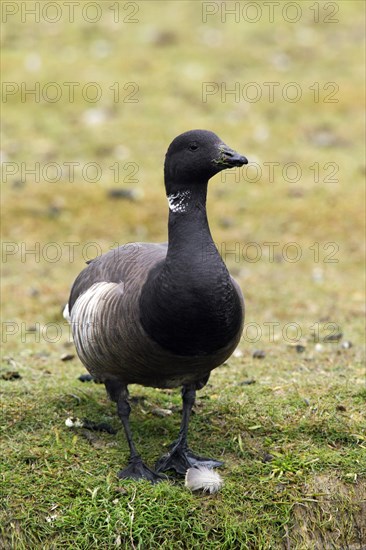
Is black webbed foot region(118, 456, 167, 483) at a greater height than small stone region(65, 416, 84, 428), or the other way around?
small stone region(65, 416, 84, 428)

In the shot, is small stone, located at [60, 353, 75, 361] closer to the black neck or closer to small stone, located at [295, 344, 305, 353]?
small stone, located at [295, 344, 305, 353]

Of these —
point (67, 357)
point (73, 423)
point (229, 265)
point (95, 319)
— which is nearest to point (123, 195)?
point (229, 265)

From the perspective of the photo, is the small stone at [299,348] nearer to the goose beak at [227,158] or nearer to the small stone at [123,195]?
the goose beak at [227,158]

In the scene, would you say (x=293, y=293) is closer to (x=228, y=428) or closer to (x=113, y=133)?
(x=228, y=428)

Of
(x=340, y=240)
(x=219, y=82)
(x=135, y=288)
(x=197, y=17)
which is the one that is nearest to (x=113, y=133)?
(x=219, y=82)

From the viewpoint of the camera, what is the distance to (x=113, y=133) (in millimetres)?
13188

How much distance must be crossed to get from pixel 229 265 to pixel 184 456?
17.0 ft

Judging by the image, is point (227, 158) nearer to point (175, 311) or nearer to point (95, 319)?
point (175, 311)

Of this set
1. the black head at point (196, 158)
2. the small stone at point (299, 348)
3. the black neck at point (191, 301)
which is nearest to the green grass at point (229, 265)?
the small stone at point (299, 348)

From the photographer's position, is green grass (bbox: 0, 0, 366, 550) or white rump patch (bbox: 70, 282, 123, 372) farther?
white rump patch (bbox: 70, 282, 123, 372)

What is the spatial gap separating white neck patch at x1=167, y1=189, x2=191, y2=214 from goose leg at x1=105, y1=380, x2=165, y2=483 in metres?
1.23

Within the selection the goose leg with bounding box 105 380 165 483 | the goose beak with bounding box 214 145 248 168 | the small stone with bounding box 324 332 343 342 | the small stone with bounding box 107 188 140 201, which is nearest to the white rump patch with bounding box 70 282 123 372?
the goose leg with bounding box 105 380 165 483

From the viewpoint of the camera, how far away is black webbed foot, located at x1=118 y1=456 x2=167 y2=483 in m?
5.05

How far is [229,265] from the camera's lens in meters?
10.2
